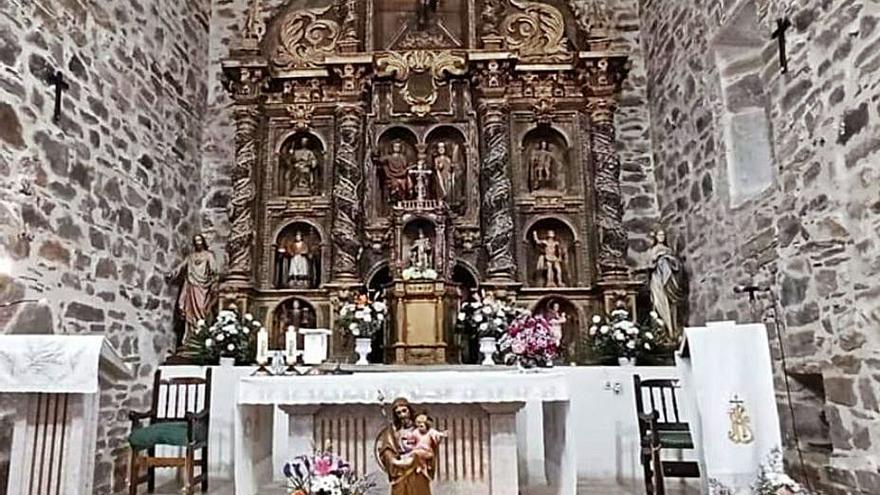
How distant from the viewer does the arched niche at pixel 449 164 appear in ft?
24.5

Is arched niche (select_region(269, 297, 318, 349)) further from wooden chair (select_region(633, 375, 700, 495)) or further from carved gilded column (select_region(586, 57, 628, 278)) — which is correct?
wooden chair (select_region(633, 375, 700, 495))

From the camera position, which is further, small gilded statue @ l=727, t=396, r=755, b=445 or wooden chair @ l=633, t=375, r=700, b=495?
wooden chair @ l=633, t=375, r=700, b=495

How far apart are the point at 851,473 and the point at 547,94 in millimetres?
4984

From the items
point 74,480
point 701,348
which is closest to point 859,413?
point 701,348

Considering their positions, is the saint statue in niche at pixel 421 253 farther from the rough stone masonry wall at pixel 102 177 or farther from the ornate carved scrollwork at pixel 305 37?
the ornate carved scrollwork at pixel 305 37

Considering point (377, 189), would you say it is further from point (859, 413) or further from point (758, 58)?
point (859, 413)

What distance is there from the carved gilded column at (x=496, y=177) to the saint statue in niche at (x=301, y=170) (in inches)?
73.7

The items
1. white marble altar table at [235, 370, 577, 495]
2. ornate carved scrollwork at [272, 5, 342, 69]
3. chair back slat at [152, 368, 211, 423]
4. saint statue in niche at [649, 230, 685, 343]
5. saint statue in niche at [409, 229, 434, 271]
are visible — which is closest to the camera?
white marble altar table at [235, 370, 577, 495]

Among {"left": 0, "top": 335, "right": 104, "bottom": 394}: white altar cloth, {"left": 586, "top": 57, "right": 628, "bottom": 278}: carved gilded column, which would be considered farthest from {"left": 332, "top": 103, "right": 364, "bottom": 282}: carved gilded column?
{"left": 0, "top": 335, "right": 104, "bottom": 394}: white altar cloth

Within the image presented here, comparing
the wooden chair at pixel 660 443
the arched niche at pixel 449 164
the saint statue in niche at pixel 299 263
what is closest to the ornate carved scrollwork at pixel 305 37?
the arched niche at pixel 449 164

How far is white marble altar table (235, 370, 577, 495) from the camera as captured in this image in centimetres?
410

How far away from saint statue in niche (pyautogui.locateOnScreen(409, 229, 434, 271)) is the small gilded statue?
12.8 ft

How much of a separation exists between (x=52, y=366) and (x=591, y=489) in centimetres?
366

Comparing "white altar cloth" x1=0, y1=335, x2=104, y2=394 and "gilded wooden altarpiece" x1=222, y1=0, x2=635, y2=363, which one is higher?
"gilded wooden altarpiece" x1=222, y1=0, x2=635, y2=363
